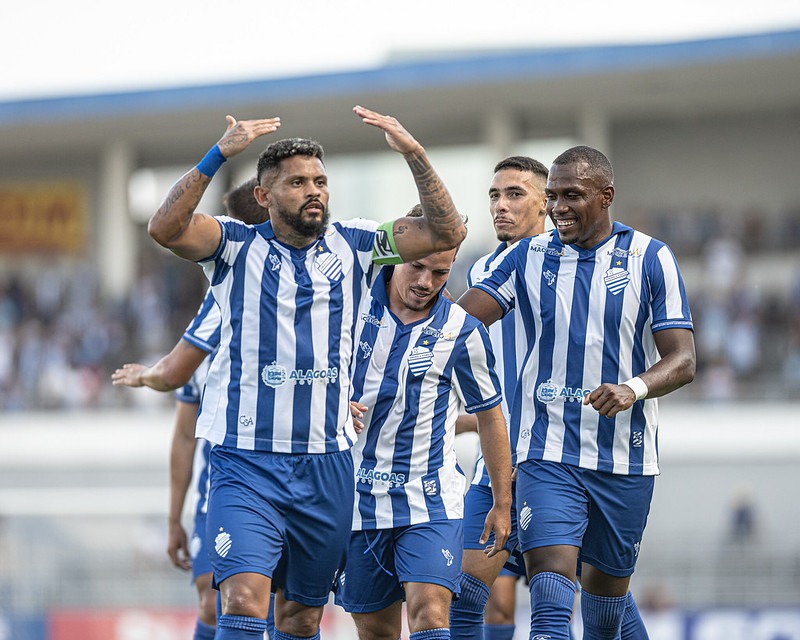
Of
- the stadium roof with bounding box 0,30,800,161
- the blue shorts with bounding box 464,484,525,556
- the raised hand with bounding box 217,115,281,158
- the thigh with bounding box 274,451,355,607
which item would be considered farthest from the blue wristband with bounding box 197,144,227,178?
the stadium roof with bounding box 0,30,800,161

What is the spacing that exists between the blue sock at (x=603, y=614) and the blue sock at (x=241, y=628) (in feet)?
5.53

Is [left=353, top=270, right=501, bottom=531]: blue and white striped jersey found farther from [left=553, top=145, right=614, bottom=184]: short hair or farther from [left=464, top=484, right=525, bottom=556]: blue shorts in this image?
[left=553, top=145, right=614, bottom=184]: short hair

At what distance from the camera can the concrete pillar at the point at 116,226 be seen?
30.0m

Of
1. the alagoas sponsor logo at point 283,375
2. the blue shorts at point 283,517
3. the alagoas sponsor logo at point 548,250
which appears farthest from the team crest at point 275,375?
the alagoas sponsor logo at point 548,250

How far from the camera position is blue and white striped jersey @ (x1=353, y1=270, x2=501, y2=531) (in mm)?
5930

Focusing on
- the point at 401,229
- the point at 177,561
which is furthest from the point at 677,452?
the point at 401,229

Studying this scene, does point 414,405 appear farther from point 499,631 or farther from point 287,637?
point 499,631

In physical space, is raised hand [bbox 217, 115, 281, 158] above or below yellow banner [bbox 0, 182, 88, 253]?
below

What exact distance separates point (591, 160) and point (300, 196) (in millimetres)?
1399

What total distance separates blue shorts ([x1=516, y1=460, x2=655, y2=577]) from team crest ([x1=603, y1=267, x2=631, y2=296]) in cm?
85

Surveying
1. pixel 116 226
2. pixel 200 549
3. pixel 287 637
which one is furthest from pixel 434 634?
pixel 116 226

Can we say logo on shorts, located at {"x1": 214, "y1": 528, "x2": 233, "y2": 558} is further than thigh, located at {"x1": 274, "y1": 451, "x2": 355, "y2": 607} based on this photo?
No

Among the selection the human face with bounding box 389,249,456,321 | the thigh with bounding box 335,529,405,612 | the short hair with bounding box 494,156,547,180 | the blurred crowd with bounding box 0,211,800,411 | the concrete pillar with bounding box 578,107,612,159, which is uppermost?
the concrete pillar with bounding box 578,107,612,159

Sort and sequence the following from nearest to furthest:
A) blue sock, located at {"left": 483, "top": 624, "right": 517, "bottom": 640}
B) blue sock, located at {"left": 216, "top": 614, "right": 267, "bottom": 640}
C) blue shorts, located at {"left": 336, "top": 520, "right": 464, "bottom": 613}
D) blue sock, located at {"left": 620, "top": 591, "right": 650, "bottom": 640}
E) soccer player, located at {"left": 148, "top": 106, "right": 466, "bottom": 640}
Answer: blue sock, located at {"left": 216, "top": 614, "right": 267, "bottom": 640} → soccer player, located at {"left": 148, "top": 106, "right": 466, "bottom": 640} → blue shorts, located at {"left": 336, "top": 520, "right": 464, "bottom": 613} → blue sock, located at {"left": 620, "top": 591, "right": 650, "bottom": 640} → blue sock, located at {"left": 483, "top": 624, "right": 517, "bottom": 640}
